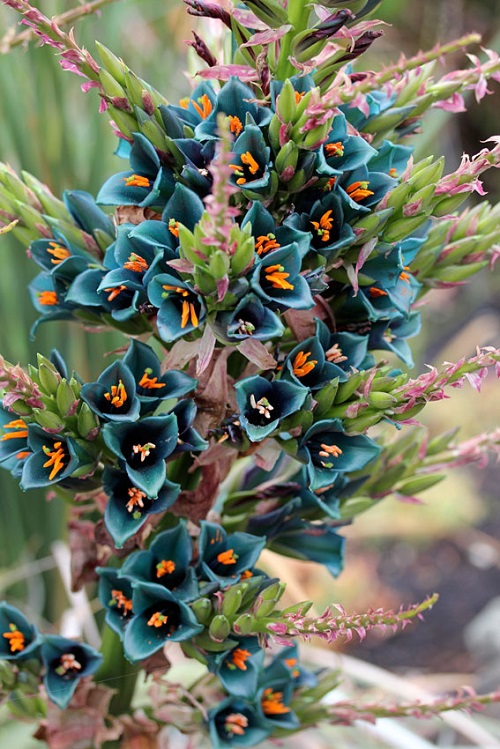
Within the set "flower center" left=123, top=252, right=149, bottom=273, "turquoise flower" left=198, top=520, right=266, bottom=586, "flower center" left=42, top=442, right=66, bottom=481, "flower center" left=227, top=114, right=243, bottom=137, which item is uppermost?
"flower center" left=227, top=114, right=243, bottom=137

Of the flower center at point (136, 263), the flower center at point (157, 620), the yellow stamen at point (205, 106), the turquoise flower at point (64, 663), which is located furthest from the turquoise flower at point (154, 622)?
the yellow stamen at point (205, 106)

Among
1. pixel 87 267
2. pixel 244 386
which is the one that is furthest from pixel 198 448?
pixel 87 267

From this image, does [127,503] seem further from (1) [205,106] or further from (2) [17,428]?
(1) [205,106]

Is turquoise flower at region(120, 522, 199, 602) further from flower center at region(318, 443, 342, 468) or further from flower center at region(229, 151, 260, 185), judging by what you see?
flower center at region(229, 151, 260, 185)

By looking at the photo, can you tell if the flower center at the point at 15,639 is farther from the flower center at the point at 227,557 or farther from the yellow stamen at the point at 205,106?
the yellow stamen at the point at 205,106

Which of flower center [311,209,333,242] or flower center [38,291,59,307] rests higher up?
flower center [38,291,59,307]

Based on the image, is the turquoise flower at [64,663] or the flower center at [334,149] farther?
the turquoise flower at [64,663]

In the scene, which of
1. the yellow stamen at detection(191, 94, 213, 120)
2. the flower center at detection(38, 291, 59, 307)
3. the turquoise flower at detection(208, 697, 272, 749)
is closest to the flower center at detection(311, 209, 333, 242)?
the yellow stamen at detection(191, 94, 213, 120)

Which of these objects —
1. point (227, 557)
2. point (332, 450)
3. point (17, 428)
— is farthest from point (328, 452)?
point (17, 428)
